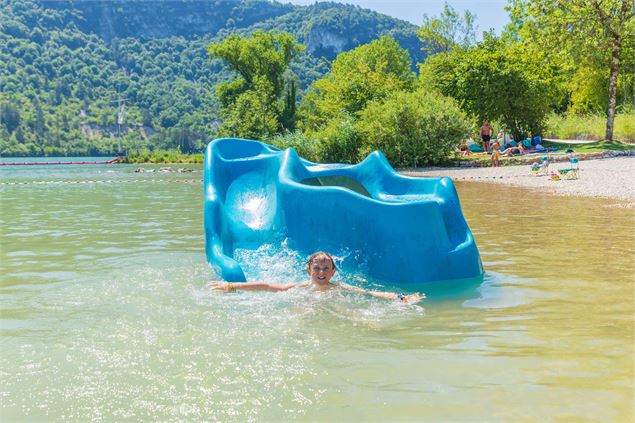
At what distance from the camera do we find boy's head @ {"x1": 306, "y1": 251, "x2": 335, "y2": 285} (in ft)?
19.9

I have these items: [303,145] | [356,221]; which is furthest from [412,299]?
[303,145]

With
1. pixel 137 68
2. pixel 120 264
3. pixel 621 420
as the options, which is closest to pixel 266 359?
pixel 621 420

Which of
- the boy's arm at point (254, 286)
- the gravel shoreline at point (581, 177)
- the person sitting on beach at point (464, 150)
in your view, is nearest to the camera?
the boy's arm at point (254, 286)

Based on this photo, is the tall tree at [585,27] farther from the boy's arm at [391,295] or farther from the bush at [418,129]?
the boy's arm at [391,295]

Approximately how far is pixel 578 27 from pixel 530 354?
89.3ft

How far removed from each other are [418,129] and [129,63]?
4642 inches

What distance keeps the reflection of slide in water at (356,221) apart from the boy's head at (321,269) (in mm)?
734

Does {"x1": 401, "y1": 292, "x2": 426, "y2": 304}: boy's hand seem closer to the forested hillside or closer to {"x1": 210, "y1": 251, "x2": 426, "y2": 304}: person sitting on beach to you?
{"x1": 210, "y1": 251, "x2": 426, "y2": 304}: person sitting on beach

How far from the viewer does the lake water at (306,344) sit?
3639mm

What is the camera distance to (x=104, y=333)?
5055 mm

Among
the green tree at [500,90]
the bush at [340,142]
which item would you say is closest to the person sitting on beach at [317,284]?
the bush at [340,142]

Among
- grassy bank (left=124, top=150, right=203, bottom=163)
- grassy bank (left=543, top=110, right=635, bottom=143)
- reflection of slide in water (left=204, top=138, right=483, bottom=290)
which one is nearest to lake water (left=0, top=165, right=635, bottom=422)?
reflection of slide in water (left=204, top=138, right=483, bottom=290)

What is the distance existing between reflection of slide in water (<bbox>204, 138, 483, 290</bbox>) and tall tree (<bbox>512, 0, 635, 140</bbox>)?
74.5 ft

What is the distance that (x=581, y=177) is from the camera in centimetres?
1961
